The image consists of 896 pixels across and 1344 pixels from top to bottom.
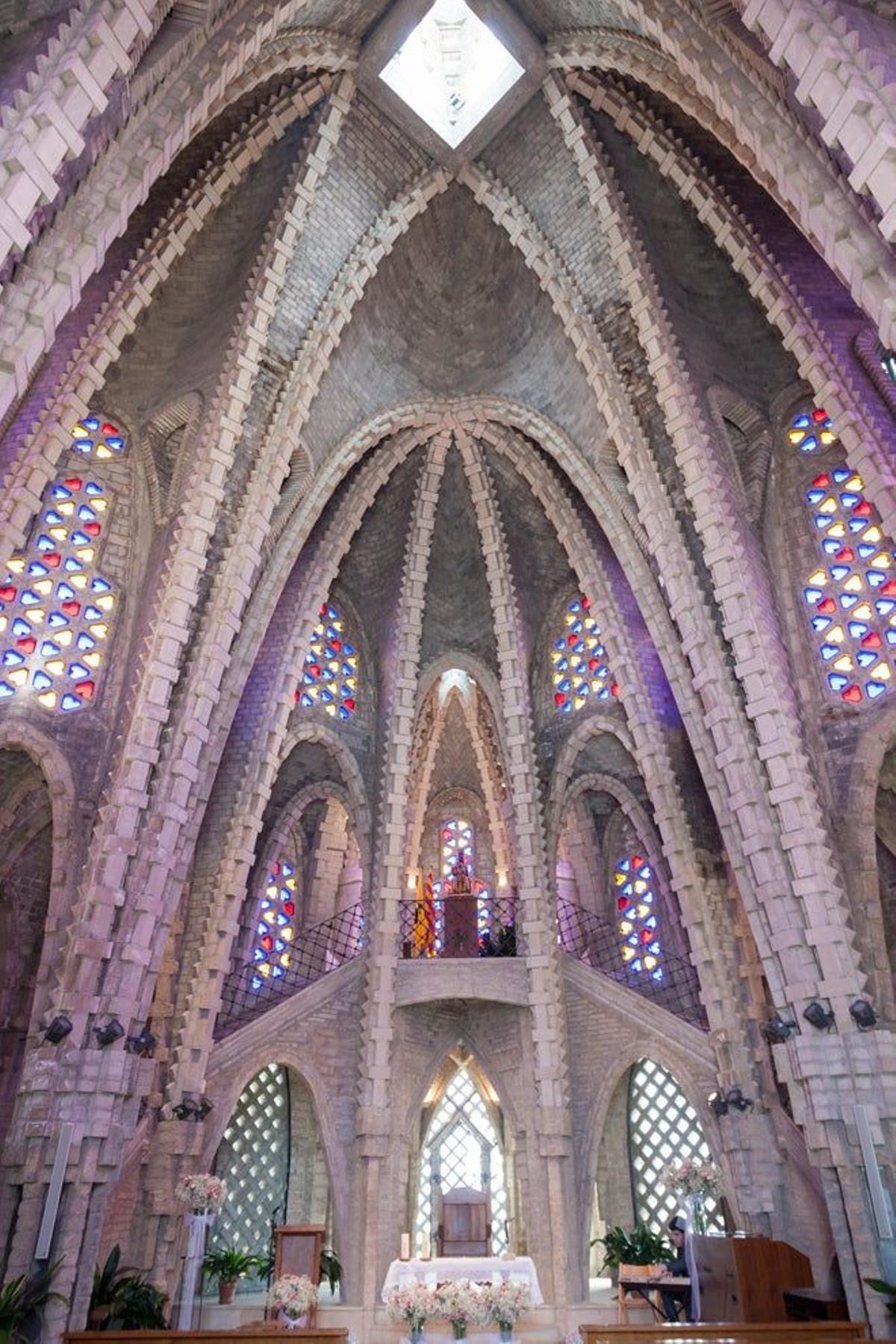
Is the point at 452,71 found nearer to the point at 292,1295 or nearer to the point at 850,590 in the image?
the point at 850,590

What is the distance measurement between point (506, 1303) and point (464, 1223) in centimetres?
363

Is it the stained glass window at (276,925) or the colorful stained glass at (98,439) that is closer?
the colorful stained glass at (98,439)

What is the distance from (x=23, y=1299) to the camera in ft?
29.2

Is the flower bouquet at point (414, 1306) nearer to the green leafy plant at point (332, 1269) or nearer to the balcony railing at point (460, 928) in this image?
the green leafy plant at point (332, 1269)

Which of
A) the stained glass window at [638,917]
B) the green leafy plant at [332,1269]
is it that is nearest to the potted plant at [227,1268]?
the green leafy plant at [332,1269]

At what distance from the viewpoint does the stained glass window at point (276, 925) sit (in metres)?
16.9

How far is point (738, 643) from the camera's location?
11.6 m

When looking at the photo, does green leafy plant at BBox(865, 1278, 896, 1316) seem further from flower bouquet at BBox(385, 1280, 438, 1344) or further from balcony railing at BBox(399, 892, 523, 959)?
balcony railing at BBox(399, 892, 523, 959)

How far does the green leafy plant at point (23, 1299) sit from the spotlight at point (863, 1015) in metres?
8.25

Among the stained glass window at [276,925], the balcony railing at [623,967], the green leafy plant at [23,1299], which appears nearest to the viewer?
the green leafy plant at [23,1299]

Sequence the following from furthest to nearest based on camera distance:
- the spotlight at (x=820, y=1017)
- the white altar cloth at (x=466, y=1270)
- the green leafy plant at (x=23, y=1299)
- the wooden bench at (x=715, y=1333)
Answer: the white altar cloth at (x=466, y=1270) → the spotlight at (x=820, y=1017) → the green leafy plant at (x=23, y=1299) → the wooden bench at (x=715, y=1333)

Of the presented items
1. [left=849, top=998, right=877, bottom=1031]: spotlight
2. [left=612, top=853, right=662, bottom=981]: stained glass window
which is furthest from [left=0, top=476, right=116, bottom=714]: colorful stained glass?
[left=612, top=853, right=662, bottom=981]: stained glass window

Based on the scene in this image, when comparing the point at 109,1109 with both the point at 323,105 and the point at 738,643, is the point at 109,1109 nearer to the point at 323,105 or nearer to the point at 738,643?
the point at 738,643

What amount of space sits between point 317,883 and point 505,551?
7.21 meters
